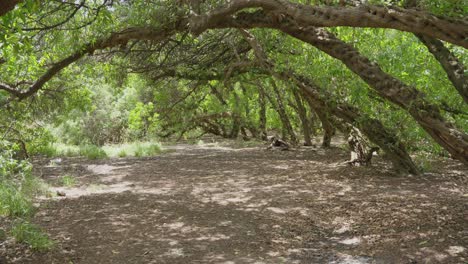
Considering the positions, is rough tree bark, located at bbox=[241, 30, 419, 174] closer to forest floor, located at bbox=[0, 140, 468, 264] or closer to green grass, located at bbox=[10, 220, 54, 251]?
forest floor, located at bbox=[0, 140, 468, 264]

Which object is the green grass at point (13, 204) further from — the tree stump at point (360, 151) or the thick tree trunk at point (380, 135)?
the tree stump at point (360, 151)

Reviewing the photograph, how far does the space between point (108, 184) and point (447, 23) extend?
25.8 ft

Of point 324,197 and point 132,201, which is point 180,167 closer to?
point 132,201

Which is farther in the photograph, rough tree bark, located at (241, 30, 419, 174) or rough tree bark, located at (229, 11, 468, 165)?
rough tree bark, located at (241, 30, 419, 174)

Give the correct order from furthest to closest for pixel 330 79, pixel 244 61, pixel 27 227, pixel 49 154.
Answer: pixel 49 154 → pixel 244 61 → pixel 330 79 → pixel 27 227

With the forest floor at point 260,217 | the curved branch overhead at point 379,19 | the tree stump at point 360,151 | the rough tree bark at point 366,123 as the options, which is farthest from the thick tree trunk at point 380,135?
the curved branch overhead at point 379,19

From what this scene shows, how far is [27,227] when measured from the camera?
5609 millimetres

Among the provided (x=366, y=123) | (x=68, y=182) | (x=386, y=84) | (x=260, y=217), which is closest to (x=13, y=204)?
(x=68, y=182)

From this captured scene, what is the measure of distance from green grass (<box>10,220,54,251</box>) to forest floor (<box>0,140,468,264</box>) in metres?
0.09

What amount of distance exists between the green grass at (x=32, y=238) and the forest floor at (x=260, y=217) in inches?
3.7

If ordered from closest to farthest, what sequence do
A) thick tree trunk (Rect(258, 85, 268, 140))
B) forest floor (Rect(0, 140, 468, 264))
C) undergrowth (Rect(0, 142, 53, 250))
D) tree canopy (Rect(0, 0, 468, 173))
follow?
tree canopy (Rect(0, 0, 468, 173))
forest floor (Rect(0, 140, 468, 264))
undergrowth (Rect(0, 142, 53, 250))
thick tree trunk (Rect(258, 85, 268, 140))

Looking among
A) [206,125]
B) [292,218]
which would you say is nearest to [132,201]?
[292,218]

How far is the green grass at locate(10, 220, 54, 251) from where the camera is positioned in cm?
531

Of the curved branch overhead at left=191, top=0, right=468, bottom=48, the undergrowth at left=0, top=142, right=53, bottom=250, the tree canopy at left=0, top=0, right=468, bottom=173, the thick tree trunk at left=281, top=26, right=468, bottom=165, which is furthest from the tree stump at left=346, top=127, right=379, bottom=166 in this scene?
the undergrowth at left=0, top=142, right=53, bottom=250
